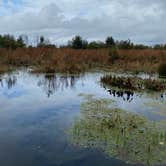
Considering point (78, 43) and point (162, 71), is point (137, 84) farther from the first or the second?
point (78, 43)

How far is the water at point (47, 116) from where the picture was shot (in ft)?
20.9

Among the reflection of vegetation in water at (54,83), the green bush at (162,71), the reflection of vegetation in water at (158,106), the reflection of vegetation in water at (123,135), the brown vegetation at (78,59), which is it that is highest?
the brown vegetation at (78,59)

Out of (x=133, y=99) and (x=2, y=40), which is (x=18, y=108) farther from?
(x=2, y=40)

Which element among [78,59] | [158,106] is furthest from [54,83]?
[78,59]

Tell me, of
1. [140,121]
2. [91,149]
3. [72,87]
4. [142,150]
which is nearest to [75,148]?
[91,149]

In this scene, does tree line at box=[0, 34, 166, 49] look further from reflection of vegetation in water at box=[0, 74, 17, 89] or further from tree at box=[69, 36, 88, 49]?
reflection of vegetation in water at box=[0, 74, 17, 89]

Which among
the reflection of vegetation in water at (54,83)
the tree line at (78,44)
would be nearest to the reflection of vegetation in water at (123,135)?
the reflection of vegetation in water at (54,83)

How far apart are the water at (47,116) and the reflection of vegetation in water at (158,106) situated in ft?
0.23

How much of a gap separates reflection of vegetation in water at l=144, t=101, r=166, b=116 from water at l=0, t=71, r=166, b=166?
7 centimetres

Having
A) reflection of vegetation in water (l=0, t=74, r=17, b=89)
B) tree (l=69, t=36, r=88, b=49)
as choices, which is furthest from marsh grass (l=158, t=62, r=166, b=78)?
tree (l=69, t=36, r=88, b=49)

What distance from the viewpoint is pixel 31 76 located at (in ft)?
61.2

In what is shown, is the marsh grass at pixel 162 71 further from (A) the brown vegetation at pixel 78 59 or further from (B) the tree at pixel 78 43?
(B) the tree at pixel 78 43

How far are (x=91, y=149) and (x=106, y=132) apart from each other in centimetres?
96

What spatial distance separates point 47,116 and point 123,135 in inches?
112
